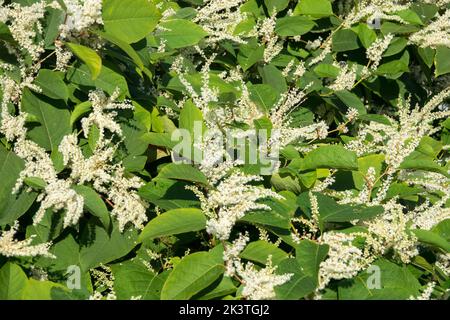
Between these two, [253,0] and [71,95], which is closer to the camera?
[71,95]

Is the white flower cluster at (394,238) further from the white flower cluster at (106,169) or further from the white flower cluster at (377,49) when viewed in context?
the white flower cluster at (377,49)

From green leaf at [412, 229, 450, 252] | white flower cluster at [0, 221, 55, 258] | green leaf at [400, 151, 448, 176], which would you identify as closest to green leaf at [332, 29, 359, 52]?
green leaf at [400, 151, 448, 176]

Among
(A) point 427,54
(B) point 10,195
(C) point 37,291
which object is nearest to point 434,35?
(A) point 427,54

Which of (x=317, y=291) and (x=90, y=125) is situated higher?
(x=90, y=125)

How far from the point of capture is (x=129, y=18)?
108 inches

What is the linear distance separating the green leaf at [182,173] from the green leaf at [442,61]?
71.4 inches

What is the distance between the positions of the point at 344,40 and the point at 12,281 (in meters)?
2.41

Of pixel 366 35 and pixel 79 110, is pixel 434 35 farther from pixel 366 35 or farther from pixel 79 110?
pixel 79 110

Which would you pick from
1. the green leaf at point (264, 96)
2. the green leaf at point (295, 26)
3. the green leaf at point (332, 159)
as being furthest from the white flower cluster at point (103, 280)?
the green leaf at point (295, 26)

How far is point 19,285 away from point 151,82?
4.08ft

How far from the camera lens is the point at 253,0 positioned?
3717 mm

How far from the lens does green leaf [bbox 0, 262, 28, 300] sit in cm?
211
